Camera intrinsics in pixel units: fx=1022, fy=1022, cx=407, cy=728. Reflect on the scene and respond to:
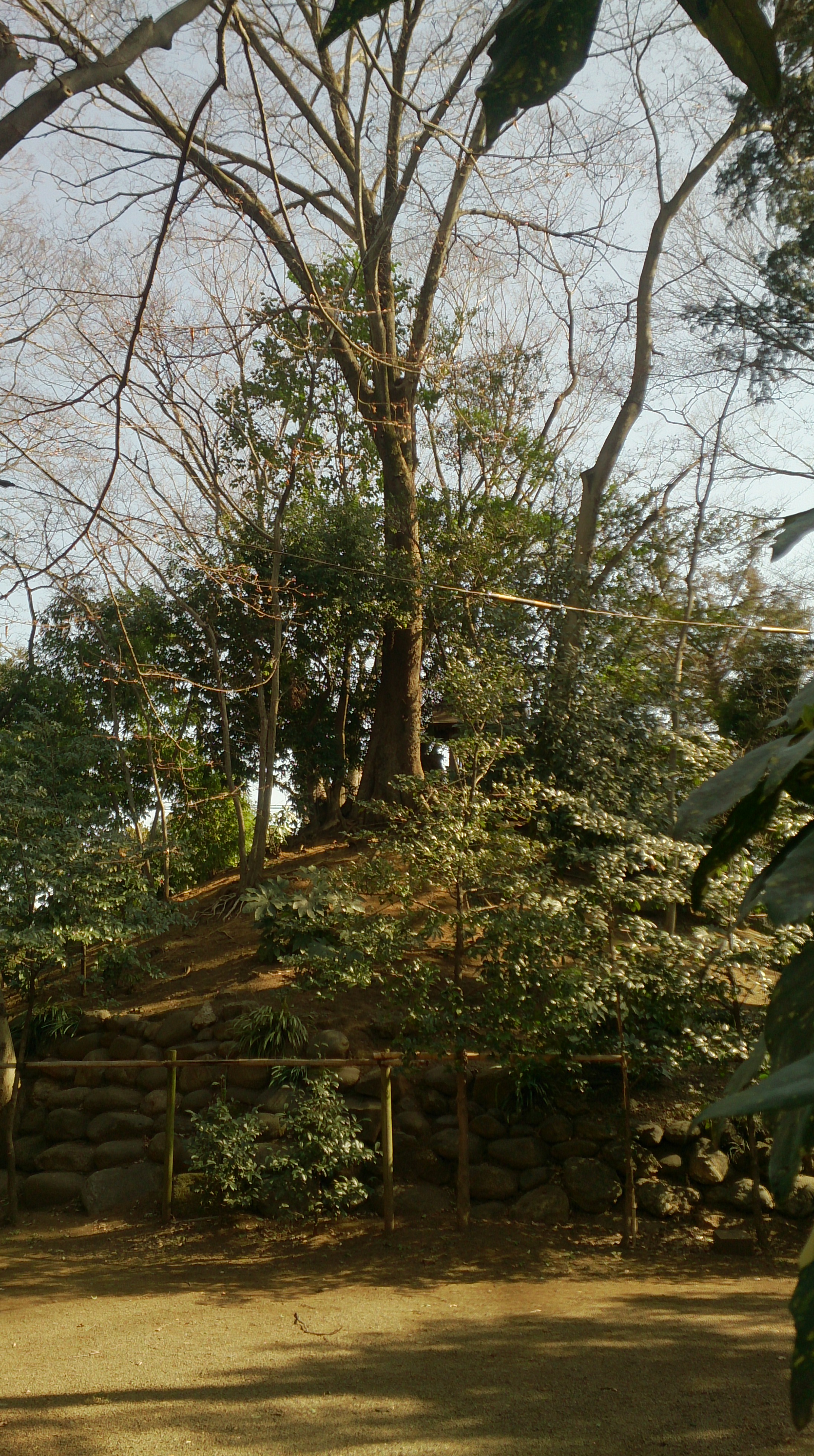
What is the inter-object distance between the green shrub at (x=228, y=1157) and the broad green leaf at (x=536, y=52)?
652cm

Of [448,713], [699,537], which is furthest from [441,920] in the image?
[699,537]

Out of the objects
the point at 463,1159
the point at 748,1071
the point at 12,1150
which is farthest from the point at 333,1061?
the point at 748,1071

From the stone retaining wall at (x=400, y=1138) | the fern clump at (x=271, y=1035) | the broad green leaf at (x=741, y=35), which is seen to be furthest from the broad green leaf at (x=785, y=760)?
the fern clump at (x=271, y=1035)

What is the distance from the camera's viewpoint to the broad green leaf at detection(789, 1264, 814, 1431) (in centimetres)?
37

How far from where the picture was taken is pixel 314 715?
1161 centimetres

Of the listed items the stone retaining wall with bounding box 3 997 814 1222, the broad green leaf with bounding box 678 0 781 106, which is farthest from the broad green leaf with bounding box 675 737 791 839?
the stone retaining wall with bounding box 3 997 814 1222

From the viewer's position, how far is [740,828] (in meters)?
0.60

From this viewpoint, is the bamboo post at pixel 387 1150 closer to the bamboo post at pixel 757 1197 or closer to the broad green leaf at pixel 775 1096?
the bamboo post at pixel 757 1197

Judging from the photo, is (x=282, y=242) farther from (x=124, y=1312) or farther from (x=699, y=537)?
(x=124, y=1312)

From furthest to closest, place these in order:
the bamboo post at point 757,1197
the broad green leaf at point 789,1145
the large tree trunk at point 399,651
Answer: the large tree trunk at point 399,651 < the bamboo post at point 757,1197 < the broad green leaf at point 789,1145

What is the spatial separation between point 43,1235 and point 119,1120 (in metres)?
0.98

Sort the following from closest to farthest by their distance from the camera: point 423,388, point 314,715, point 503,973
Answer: point 503,973 < point 314,715 < point 423,388

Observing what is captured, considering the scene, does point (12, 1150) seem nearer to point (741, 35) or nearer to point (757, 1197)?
point (757, 1197)

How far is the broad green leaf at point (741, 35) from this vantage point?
0.63m
